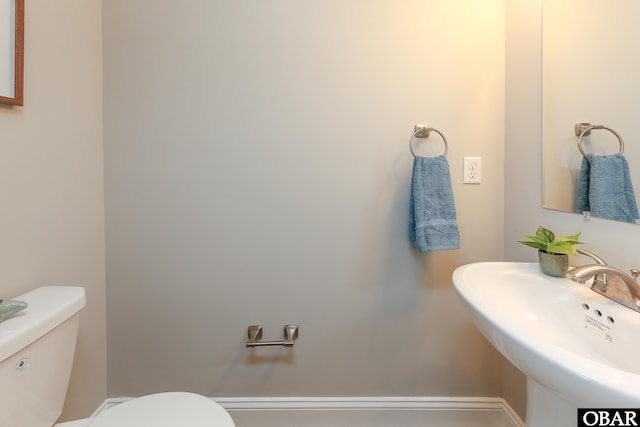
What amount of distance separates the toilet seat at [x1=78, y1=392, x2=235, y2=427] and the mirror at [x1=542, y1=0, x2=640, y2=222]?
1.31m

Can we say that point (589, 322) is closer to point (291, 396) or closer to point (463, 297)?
point (463, 297)

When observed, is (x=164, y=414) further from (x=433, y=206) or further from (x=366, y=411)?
(x=433, y=206)

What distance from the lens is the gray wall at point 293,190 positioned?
1164mm

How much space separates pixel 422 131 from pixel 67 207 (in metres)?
1.40

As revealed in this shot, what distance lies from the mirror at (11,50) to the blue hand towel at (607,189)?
5.74 ft

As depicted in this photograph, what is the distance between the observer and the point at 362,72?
1175 mm

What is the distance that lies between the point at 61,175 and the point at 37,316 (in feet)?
1.69

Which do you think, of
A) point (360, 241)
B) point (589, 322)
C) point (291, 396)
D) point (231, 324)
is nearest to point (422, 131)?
point (360, 241)

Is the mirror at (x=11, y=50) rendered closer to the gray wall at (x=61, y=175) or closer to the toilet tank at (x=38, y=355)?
the gray wall at (x=61, y=175)

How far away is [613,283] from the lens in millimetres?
723

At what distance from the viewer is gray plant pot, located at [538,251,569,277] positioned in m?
0.85

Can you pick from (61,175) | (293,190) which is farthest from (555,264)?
(61,175)

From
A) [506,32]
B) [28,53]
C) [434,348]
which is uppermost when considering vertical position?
[506,32]

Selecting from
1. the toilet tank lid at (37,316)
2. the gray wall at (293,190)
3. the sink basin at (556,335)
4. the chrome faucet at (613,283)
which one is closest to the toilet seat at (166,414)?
the toilet tank lid at (37,316)
